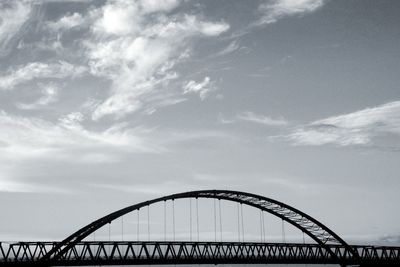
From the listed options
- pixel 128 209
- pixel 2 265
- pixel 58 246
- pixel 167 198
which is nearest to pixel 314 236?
pixel 167 198

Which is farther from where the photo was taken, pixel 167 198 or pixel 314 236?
pixel 314 236

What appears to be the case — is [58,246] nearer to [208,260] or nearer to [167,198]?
[167,198]

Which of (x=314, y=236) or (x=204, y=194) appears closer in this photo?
(x=204, y=194)

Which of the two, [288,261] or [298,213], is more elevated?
[298,213]

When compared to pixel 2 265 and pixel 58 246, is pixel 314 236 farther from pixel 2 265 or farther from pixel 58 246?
pixel 2 265

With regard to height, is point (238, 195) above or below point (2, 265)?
above

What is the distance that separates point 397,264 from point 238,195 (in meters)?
38.5

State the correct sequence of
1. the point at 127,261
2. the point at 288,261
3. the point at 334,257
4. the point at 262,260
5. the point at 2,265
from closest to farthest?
the point at 2,265
the point at 127,261
the point at 262,260
the point at 288,261
the point at 334,257

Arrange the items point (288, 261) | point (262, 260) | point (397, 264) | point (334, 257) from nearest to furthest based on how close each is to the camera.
Result: point (262, 260), point (288, 261), point (334, 257), point (397, 264)

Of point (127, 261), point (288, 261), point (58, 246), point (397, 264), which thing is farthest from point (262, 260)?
point (397, 264)

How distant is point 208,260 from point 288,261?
15950mm

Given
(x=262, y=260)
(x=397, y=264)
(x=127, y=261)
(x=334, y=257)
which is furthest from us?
(x=397, y=264)

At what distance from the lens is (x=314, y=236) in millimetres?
69438

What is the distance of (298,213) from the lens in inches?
2655
